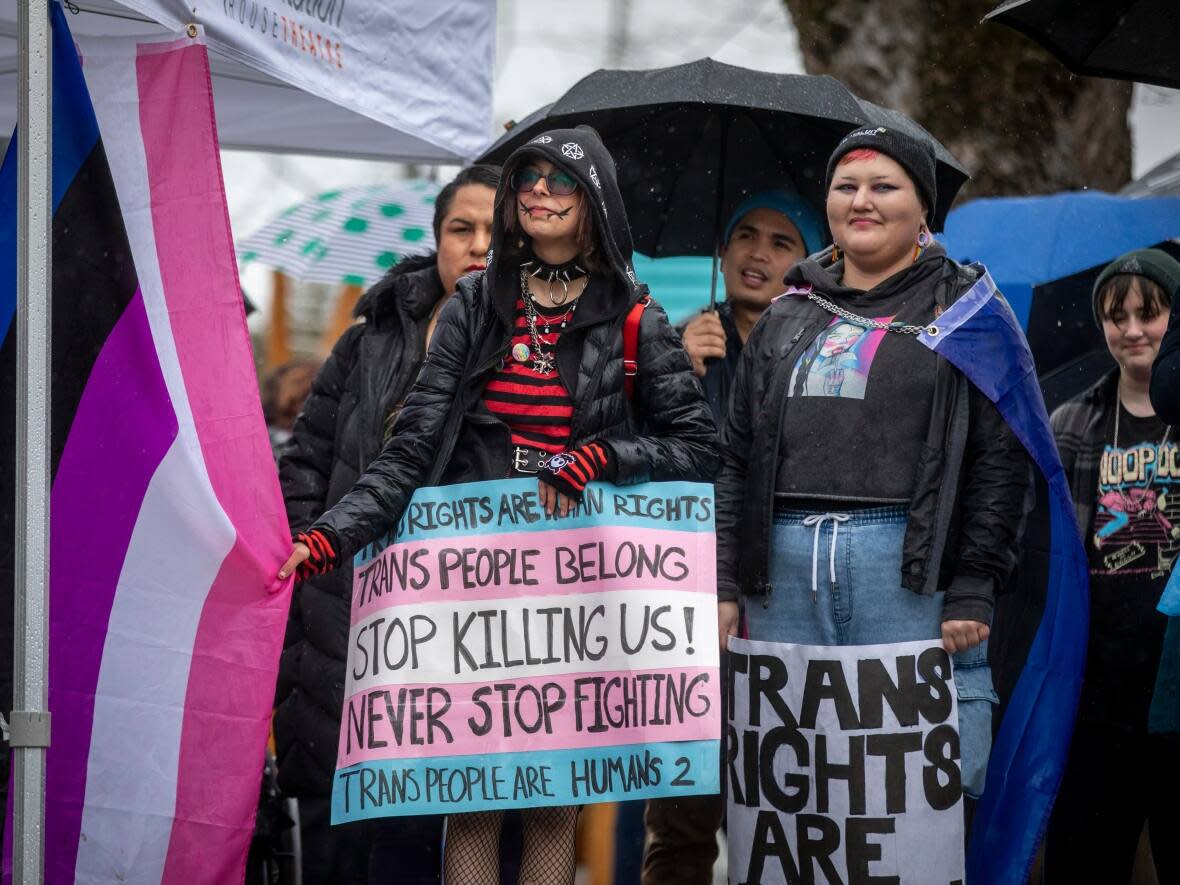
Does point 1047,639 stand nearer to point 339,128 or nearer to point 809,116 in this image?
point 809,116

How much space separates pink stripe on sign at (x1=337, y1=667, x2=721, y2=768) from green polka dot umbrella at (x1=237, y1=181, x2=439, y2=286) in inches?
204

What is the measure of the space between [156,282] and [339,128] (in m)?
2.44

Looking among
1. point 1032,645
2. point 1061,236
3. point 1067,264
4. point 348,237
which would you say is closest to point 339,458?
point 1032,645

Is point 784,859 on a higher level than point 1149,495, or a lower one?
lower

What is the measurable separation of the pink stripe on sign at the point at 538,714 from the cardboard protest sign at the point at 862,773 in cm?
29

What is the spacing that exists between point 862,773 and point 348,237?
5961 millimetres

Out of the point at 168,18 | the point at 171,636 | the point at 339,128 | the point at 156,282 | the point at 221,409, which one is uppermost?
the point at 339,128

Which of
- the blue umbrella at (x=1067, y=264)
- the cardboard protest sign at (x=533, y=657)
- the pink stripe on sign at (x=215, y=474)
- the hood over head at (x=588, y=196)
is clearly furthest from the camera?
the blue umbrella at (x=1067, y=264)

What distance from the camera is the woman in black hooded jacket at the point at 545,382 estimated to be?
3.95 metres

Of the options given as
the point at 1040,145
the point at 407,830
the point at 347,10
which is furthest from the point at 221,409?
the point at 1040,145

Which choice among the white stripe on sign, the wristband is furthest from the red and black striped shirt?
the white stripe on sign

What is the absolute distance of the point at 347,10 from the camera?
5039mm

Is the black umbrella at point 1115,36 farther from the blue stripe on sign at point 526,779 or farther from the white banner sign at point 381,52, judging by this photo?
the blue stripe on sign at point 526,779

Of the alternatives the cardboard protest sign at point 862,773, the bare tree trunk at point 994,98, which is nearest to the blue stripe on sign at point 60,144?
the cardboard protest sign at point 862,773
